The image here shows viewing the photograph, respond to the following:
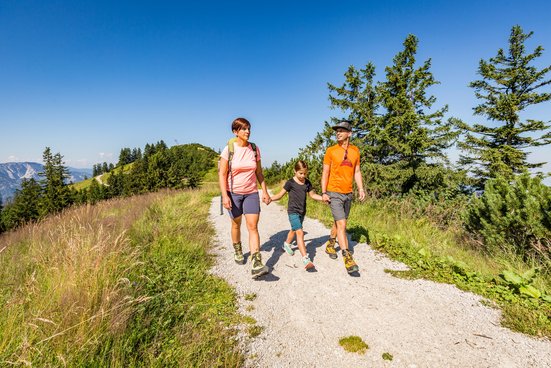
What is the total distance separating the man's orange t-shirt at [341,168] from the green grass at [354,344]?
2.47 meters

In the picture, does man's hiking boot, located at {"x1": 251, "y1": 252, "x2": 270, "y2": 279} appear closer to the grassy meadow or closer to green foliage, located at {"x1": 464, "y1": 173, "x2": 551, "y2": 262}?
the grassy meadow

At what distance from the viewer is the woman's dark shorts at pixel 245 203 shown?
4.40 m

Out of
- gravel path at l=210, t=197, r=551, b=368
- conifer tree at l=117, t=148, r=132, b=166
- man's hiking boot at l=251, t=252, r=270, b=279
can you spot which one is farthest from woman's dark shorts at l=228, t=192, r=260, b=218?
conifer tree at l=117, t=148, r=132, b=166

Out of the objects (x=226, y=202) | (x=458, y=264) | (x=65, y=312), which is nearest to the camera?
(x=65, y=312)

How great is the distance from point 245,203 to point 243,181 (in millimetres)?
380

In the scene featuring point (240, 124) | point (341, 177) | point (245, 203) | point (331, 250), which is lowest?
point (331, 250)

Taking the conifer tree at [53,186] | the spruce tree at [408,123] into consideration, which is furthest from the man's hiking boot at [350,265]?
the conifer tree at [53,186]

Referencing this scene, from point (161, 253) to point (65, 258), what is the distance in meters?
1.94

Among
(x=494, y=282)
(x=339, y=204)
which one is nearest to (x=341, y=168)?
(x=339, y=204)

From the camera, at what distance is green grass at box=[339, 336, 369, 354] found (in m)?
2.60

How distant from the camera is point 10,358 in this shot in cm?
200

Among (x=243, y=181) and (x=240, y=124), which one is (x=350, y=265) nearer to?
(x=243, y=181)

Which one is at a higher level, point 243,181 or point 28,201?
point 243,181

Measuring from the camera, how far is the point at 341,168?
4668 mm
